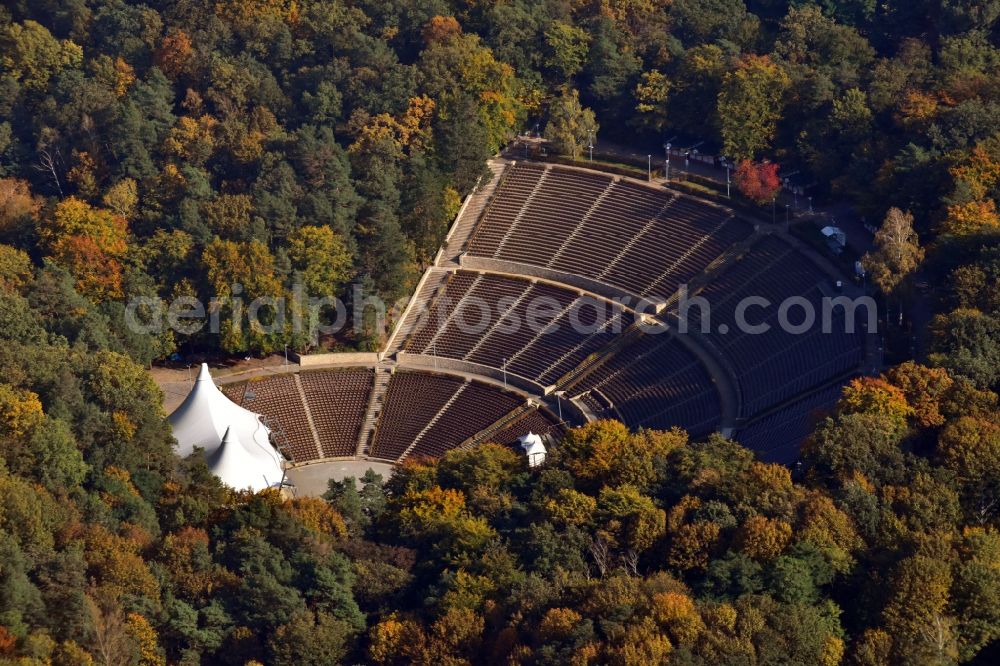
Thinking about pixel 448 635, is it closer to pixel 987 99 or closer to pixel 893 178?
pixel 893 178

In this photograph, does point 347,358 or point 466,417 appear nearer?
point 466,417

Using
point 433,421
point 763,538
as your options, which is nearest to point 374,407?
point 433,421

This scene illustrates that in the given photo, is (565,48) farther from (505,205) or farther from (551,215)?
(551,215)

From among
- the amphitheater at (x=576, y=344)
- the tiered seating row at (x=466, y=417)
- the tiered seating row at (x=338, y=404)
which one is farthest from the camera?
the tiered seating row at (x=338, y=404)

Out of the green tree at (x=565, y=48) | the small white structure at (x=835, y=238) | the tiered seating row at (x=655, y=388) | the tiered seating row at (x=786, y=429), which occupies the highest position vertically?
the green tree at (x=565, y=48)

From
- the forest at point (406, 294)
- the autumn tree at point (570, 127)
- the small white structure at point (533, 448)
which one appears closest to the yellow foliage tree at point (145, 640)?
the forest at point (406, 294)

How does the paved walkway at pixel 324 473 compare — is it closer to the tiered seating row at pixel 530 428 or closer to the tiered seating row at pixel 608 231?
the tiered seating row at pixel 530 428

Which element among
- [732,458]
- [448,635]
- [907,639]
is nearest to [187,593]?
[448,635]

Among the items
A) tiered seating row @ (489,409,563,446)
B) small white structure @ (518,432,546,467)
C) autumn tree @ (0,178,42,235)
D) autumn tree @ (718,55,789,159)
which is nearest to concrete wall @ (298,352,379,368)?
tiered seating row @ (489,409,563,446)
